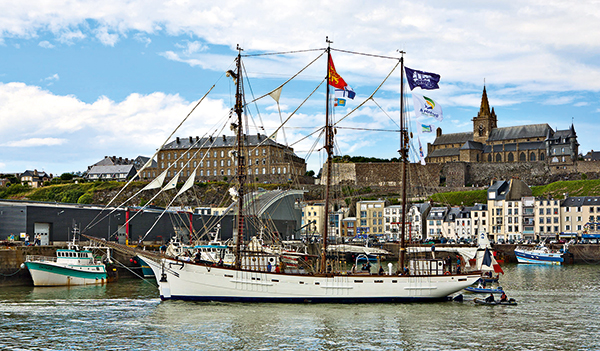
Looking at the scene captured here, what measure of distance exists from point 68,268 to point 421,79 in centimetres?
2389

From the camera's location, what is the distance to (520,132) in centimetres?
12169

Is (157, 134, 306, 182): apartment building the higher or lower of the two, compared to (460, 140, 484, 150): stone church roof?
lower

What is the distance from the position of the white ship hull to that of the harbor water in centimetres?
60

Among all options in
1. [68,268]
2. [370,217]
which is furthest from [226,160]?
[68,268]

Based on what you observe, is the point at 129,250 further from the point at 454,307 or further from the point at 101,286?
the point at 454,307

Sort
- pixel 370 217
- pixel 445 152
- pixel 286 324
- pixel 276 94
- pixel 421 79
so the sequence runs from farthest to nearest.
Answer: pixel 445 152 → pixel 370 217 → pixel 276 94 → pixel 421 79 → pixel 286 324

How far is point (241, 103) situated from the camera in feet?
105

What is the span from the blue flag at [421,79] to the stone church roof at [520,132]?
9643 cm

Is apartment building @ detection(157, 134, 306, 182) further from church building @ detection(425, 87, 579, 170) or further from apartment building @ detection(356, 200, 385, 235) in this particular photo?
church building @ detection(425, 87, 579, 170)

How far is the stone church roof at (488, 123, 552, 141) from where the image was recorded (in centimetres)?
11900

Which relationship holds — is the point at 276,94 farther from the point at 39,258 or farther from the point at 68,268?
the point at 39,258

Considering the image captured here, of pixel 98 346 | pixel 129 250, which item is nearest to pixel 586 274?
pixel 129 250

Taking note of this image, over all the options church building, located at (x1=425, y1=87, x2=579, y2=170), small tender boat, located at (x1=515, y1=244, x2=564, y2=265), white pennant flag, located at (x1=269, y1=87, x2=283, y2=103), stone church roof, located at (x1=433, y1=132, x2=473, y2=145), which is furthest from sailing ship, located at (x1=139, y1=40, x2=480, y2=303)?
stone church roof, located at (x1=433, y1=132, x2=473, y2=145)

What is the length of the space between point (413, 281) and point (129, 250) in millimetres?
14654
